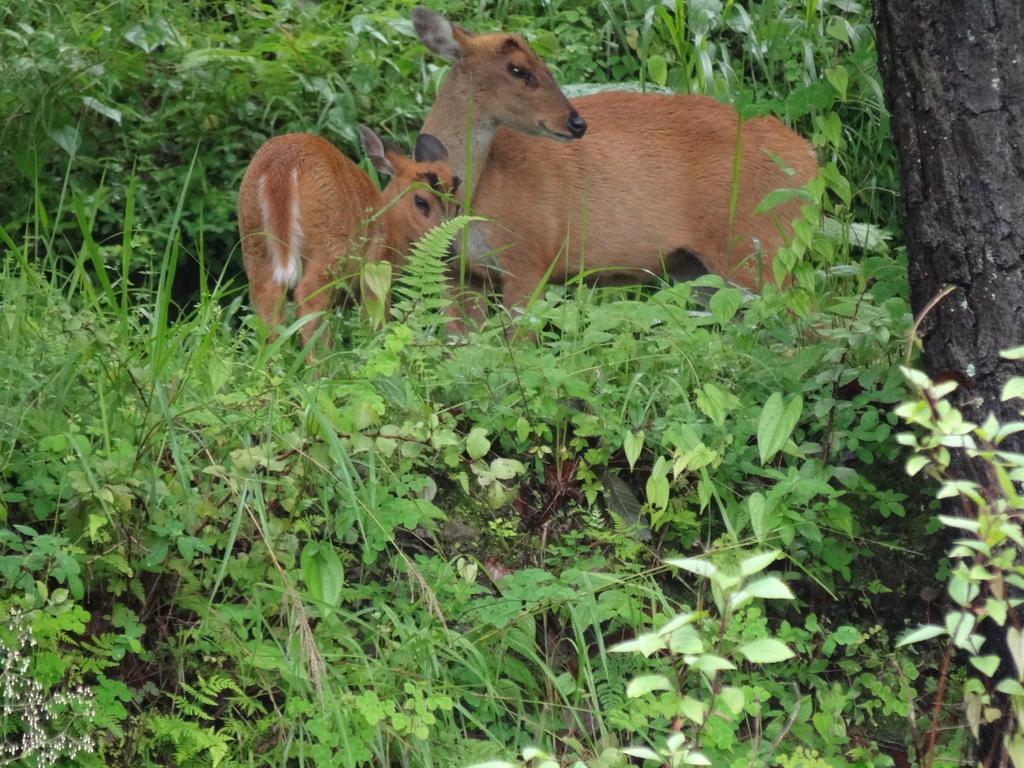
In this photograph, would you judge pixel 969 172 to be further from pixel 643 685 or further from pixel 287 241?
pixel 287 241

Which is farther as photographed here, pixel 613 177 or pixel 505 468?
pixel 613 177

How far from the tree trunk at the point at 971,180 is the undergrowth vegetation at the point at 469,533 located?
0.44m

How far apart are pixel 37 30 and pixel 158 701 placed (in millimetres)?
4878

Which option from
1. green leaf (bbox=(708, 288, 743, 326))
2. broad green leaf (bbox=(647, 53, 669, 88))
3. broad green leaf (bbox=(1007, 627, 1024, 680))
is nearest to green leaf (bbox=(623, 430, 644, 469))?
green leaf (bbox=(708, 288, 743, 326))

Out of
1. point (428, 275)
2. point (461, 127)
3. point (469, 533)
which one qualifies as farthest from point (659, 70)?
point (469, 533)

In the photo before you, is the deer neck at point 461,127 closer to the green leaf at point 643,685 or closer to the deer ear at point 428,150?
the deer ear at point 428,150

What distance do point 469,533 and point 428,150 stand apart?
2873mm

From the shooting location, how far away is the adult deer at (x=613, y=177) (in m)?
6.55

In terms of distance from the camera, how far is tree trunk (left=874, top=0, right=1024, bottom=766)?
3256 mm

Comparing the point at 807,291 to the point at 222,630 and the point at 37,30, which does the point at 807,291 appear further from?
the point at 37,30

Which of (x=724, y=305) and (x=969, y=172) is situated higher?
(x=969, y=172)

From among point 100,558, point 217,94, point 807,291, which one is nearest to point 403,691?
point 100,558

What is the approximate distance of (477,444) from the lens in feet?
12.2

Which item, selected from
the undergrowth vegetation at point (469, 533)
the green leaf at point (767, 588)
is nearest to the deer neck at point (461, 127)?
the undergrowth vegetation at point (469, 533)
